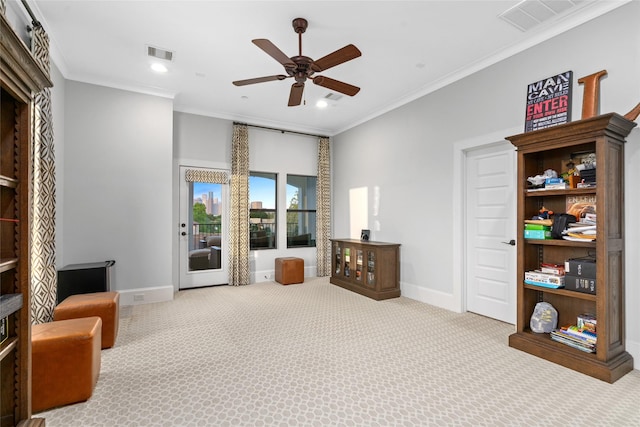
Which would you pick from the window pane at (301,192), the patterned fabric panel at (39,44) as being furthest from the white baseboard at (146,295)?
the patterned fabric panel at (39,44)

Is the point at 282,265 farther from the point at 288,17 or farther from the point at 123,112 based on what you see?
the point at 288,17

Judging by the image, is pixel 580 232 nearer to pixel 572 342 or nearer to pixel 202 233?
pixel 572 342

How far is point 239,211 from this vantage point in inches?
236

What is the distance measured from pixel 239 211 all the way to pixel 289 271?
1454 millimetres

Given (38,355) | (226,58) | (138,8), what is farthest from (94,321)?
(226,58)

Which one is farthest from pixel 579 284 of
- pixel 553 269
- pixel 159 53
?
pixel 159 53

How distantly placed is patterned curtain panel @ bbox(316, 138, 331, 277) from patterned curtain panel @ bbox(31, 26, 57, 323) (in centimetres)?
445

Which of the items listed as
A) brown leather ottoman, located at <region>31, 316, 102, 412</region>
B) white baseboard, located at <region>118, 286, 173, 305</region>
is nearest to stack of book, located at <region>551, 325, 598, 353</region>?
brown leather ottoman, located at <region>31, 316, 102, 412</region>

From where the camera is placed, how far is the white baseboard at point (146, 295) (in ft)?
15.3

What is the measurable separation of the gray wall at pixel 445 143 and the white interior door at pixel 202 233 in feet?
7.94

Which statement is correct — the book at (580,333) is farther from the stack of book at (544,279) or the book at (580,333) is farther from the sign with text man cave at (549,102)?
the sign with text man cave at (549,102)

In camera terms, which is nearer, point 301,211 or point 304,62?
point 304,62

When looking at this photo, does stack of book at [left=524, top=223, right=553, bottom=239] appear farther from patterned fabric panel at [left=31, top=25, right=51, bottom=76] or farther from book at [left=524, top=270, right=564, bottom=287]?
patterned fabric panel at [left=31, top=25, right=51, bottom=76]

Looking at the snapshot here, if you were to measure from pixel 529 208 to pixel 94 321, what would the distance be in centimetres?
404
